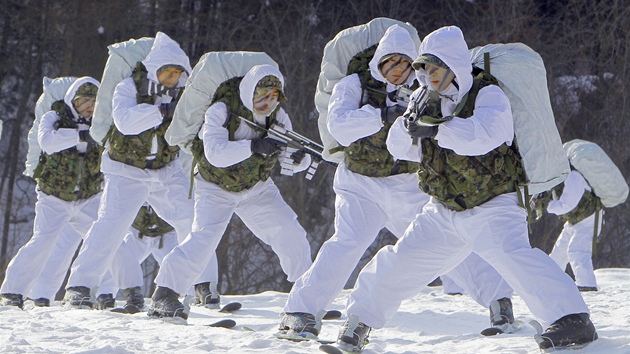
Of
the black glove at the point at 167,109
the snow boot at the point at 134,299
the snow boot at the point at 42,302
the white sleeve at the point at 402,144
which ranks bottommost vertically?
the snow boot at the point at 42,302

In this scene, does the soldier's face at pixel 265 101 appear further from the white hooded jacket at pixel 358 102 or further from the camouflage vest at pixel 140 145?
the camouflage vest at pixel 140 145

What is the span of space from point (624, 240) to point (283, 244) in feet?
38.9

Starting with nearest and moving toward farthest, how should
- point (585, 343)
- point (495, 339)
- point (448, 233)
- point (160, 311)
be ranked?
point (585, 343)
point (448, 233)
point (495, 339)
point (160, 311)

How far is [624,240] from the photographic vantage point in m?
18.0

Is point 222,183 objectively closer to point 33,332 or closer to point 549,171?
point 33,332

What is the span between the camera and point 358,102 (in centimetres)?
625

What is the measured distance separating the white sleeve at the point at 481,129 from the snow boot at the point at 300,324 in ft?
4.83

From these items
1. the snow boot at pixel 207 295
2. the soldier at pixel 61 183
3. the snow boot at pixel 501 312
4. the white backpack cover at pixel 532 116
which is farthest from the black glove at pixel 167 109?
the white backpack cover at pixel 532 116

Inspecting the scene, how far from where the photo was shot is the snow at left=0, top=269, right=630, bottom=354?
18.0 ft

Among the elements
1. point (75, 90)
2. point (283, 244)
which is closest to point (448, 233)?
point (283, 244)

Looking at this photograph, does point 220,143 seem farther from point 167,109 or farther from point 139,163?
point 139,163

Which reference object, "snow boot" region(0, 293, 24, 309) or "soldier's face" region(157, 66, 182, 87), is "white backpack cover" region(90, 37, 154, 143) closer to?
"soldier's face" region(157, 66, 182, 87)

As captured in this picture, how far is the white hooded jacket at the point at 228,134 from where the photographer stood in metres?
7.04

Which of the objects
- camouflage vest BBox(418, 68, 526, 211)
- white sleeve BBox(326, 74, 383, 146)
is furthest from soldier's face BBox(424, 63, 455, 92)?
white sleeve BBox(326, 74, 383, 146)
